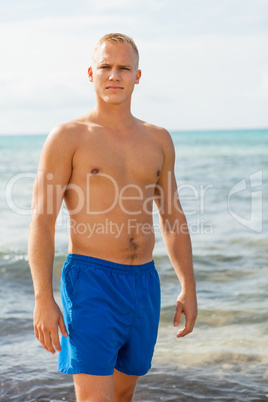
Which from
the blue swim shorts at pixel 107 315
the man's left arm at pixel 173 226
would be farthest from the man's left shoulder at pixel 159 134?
the blue swim shorts at pixel 107 315

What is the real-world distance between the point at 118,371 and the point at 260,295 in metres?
3.57

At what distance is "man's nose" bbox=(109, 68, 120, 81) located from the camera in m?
2.71

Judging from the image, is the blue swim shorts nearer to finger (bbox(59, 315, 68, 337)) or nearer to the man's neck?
finger (bbox(59, 315, 68, 337))

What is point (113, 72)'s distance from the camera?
2729 millimetres

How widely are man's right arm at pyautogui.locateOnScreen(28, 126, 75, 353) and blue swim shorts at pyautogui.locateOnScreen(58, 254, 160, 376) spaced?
107 millimetres

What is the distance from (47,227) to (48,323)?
0.40 m

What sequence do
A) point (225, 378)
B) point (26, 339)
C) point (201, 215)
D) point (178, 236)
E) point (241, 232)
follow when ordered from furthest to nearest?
point (201, 215) → point (241, 232) → point (26, 339) → point (225, 378) → point (178, 236)

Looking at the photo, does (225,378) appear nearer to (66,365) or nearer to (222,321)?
(222,321)

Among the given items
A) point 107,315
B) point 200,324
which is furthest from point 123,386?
point 200,324

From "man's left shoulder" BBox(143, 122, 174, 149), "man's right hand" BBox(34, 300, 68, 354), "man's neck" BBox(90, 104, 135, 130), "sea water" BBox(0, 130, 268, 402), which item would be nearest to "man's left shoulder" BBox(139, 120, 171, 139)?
"man's left shoulder" BBox(143, 122, 174, 149)

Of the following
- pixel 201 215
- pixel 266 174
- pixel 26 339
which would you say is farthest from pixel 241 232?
pixel 266 174

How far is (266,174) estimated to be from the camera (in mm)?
18656

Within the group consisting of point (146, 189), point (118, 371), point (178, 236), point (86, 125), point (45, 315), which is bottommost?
point (118, 371)

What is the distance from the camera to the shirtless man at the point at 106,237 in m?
2.48
